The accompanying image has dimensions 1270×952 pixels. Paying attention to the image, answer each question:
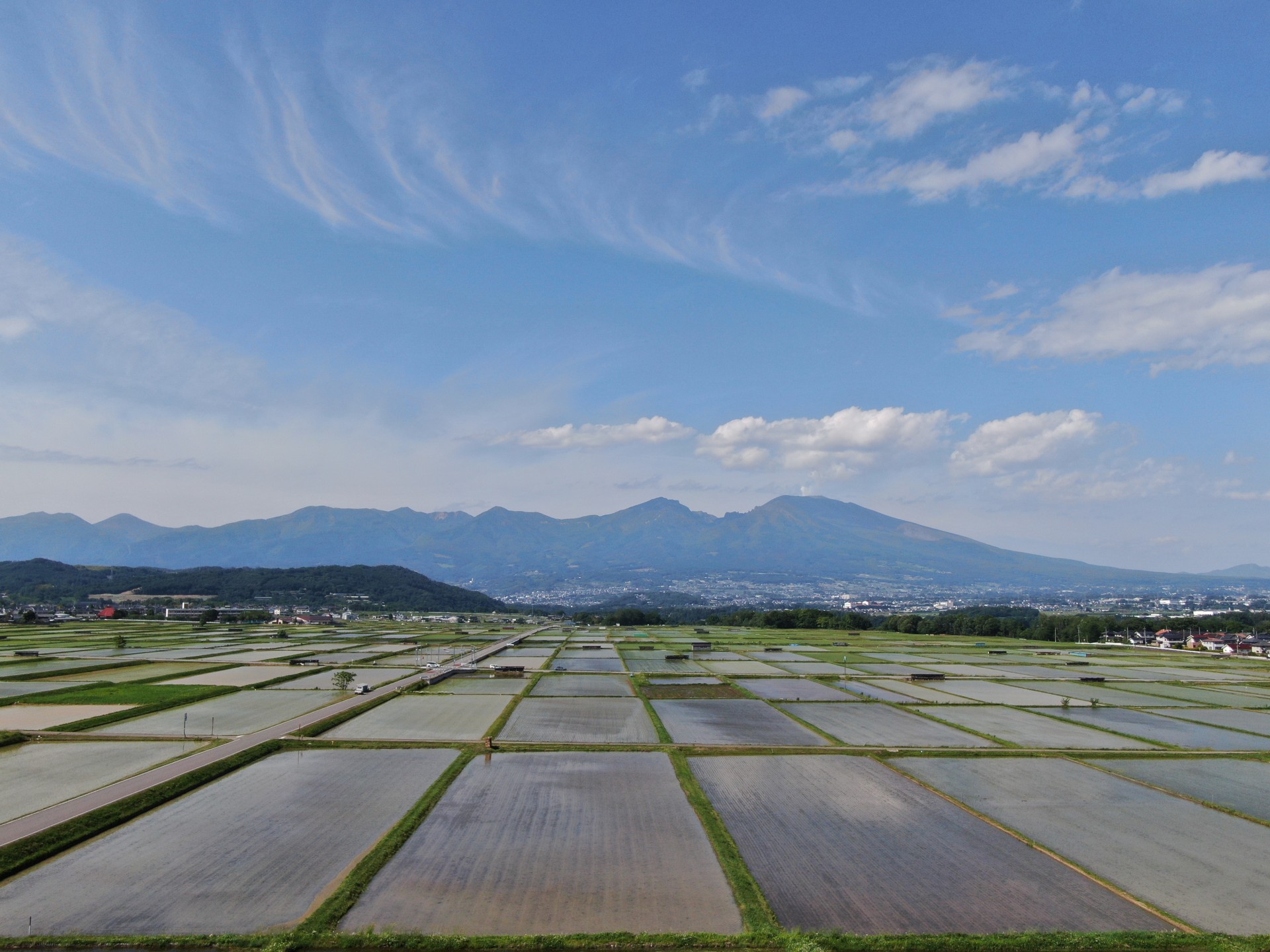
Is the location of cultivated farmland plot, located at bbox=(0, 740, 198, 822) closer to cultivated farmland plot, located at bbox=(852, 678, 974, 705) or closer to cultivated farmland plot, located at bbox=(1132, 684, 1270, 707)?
cultivated farmland plot, located at bbox=(852, 678, 974, 705)

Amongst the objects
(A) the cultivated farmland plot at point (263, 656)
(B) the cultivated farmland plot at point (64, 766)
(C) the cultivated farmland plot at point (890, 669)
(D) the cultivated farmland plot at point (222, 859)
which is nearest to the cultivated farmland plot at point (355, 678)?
(A) the cultivated farmland plot at point (263, 656)

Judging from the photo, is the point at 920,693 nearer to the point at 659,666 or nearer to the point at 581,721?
the point at 659,666

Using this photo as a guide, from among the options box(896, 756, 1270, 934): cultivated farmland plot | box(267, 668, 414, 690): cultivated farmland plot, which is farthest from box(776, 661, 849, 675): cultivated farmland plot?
box(267, 668, 414, 690): cultivated farmland plot

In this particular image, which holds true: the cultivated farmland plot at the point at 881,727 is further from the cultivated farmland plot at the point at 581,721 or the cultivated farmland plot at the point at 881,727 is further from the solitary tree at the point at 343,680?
the solitary tree at the point at 343,680

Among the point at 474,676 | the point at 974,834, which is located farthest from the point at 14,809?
the point at 474,676

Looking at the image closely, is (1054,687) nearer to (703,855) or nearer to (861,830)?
(861,830)

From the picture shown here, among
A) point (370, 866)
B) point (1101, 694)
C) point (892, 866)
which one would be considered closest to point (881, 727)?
point (892, 866)
